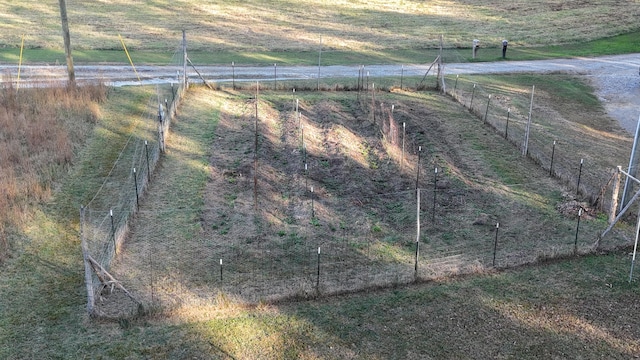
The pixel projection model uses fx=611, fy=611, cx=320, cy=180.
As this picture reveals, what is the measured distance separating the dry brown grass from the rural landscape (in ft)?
24.4

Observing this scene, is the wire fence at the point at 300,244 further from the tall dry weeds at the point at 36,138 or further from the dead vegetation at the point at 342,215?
the tall dry weeds at the point at 36,138

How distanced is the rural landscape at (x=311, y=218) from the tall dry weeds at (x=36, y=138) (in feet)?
0.25

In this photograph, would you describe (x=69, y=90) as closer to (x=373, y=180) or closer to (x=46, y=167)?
(x=46, y=167)

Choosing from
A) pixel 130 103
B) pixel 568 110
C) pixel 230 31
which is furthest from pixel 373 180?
pixel 230 31

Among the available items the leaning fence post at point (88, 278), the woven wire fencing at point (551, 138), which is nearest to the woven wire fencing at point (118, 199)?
the leaning fence post at point (88, 278)

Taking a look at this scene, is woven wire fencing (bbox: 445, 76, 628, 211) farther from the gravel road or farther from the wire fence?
the gravel road

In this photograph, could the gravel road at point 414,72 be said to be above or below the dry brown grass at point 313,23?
below

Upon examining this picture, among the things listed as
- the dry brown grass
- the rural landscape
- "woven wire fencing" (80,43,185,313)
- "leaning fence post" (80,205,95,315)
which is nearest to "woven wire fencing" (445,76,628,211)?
the rural landscape

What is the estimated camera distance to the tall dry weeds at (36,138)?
13961mm

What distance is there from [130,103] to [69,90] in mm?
2088

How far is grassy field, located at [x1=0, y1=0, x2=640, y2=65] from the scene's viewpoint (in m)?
32.8

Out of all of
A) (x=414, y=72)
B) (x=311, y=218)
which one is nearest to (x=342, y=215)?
(x=311, y=218)

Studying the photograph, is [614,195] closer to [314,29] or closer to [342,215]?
[342,215]

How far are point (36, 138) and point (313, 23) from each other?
27414mm
